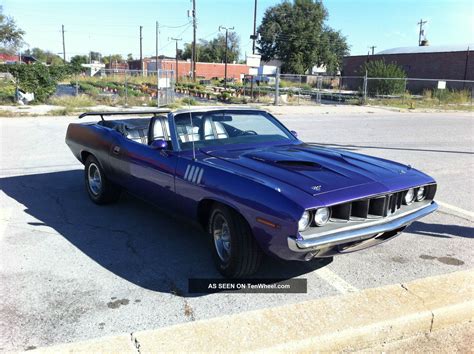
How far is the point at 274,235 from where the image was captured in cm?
324

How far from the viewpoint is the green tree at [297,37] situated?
2931 inches

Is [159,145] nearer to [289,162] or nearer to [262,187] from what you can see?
[289,162]

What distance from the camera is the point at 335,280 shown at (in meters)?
3.90

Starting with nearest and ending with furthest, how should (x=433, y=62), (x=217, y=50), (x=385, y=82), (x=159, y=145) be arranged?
(x=159, y=145), (x=385, y=82), (x=433, y=62), (x=217, y=50)

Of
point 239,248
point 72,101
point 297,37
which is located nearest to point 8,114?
point 72,101

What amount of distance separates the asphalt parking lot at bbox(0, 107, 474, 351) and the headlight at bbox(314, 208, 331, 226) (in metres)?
0.70

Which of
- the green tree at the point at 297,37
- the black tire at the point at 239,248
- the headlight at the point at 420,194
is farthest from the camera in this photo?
the green tree at the point at 297,37

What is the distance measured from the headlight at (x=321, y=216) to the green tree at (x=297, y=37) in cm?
7170

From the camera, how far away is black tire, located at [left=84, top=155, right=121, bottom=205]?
226 inches

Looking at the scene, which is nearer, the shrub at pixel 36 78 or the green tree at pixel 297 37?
the shrub at pixel 36 78

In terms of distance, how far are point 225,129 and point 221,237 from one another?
1.45 m

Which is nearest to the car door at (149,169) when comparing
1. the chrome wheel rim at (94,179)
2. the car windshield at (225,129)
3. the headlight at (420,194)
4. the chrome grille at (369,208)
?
the car windshield at (225,129)

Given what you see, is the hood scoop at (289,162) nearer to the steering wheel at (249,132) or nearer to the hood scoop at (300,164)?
the hood scoop at (300,164)

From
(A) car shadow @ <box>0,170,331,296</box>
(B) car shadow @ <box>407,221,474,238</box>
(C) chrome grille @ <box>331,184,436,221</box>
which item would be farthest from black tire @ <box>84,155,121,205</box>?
(B) car shadow @ <box>407,221,474,238</box>
